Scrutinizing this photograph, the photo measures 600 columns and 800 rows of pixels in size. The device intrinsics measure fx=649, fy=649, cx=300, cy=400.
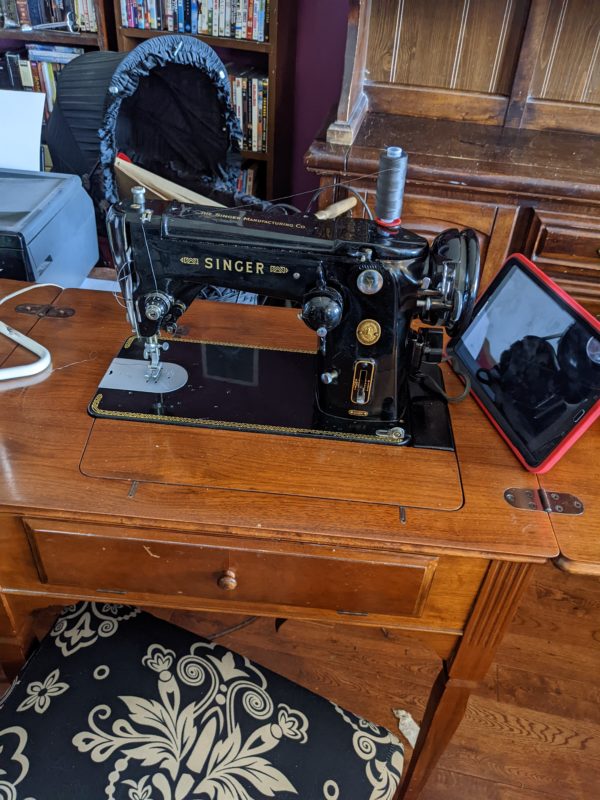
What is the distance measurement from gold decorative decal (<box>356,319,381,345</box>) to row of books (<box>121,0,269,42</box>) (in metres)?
1.69

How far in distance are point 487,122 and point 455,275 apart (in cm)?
131

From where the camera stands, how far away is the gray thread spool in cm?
90

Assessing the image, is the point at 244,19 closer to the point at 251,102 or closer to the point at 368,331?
the point at 251,102

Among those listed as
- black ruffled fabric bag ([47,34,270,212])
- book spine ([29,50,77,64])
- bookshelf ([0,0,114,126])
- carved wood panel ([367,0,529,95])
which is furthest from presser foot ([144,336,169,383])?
book spine ([29,50,77,64])

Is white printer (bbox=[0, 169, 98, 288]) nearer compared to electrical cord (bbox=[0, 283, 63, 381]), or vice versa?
electrical cord (bbox=[0, 283, 63, 381])

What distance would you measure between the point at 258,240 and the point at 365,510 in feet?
1.39

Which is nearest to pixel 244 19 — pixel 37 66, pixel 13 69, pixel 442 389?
pixel 37 66

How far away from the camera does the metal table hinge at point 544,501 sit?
91 cm

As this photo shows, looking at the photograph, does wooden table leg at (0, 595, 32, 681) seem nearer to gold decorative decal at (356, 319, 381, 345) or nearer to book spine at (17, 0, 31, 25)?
gold decorative decal at (356, 319, 381, 345)

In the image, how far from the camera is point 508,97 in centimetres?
195

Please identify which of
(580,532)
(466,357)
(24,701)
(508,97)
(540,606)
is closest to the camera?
(580,532)

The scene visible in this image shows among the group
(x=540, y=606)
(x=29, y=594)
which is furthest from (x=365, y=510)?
(x=540, y=606)

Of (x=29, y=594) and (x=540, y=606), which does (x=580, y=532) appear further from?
(x=540, y=606)

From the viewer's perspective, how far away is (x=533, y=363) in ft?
3.28
